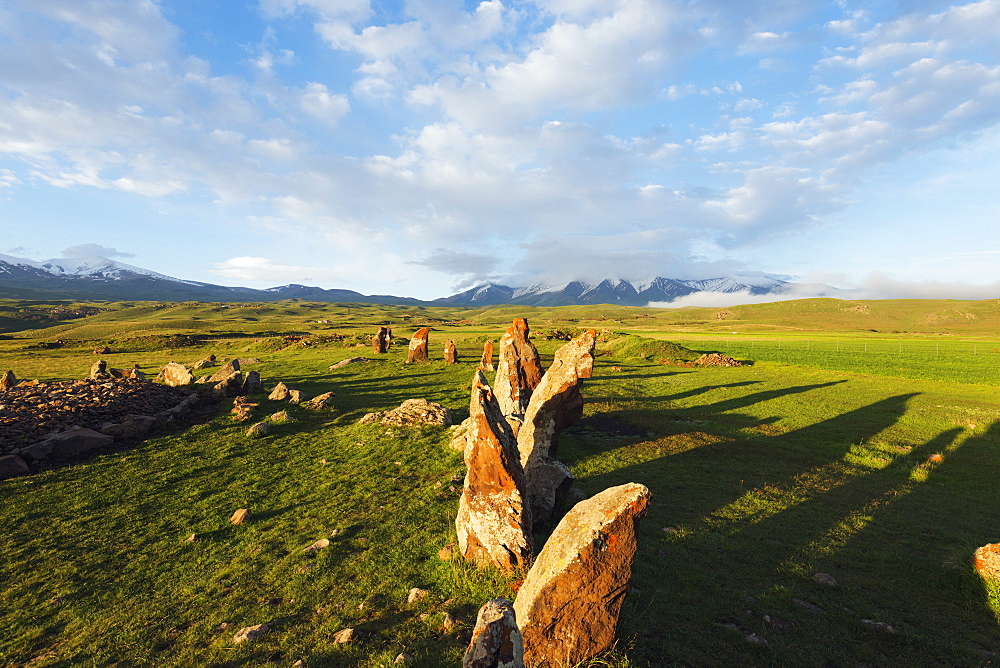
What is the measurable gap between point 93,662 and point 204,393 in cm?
1918

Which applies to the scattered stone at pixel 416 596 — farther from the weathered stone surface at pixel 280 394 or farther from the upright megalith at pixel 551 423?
the weathered stone surface at pixel 280 394

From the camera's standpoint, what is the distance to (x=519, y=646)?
482 centimetres

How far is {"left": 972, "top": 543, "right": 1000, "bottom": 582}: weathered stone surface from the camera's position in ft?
27.9

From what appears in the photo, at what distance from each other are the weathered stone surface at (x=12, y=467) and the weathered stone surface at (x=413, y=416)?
11.2m

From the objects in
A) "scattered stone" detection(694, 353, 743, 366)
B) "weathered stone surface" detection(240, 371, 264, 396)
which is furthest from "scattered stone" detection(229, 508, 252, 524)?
"scattered stone" detection(694, 353, 743, 366)

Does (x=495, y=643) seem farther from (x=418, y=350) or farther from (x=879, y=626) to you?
(x=418, y=350)

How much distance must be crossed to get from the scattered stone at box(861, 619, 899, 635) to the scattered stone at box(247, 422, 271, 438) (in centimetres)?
2051

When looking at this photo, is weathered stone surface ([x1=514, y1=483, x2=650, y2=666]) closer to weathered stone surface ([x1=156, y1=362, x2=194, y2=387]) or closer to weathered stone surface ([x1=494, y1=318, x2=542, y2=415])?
weathered stone surface ([x1=494, y1=318, x2=542, y2=415])

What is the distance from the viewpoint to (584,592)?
634 centimetres

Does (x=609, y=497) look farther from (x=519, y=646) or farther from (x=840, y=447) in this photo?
(x=840, y=447)

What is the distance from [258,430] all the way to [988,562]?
76.4ft

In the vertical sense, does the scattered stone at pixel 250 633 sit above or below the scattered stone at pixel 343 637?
below

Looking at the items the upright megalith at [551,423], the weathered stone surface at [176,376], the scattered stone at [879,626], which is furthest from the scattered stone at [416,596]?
the weathered stone surface at [176,376]

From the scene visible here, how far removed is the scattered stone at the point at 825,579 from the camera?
8898mm
